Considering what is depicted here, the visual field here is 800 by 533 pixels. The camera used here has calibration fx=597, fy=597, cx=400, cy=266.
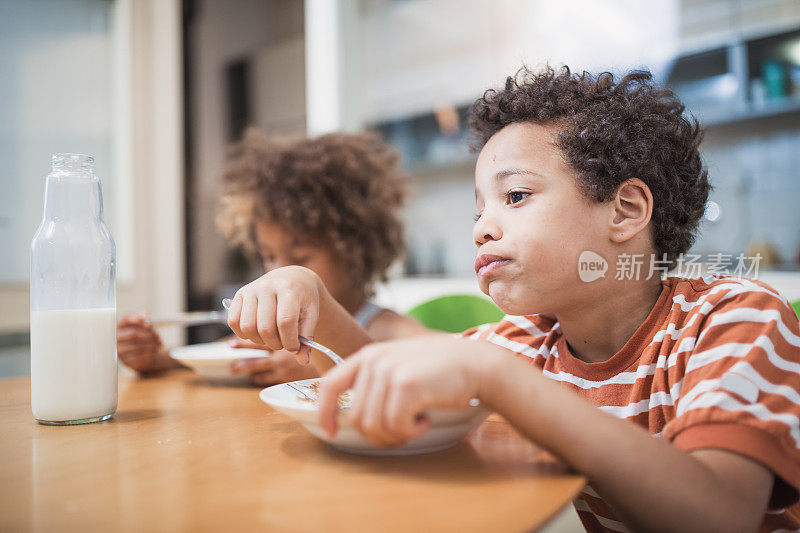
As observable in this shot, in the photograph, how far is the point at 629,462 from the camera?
0.45m

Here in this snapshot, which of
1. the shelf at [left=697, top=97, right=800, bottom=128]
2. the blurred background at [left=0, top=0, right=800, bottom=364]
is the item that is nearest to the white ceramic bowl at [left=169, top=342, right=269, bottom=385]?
the blurred background at [left=0, top=0, right=800, bottom=364]

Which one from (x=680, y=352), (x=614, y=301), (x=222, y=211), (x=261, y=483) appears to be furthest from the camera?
(x=222, y=211)

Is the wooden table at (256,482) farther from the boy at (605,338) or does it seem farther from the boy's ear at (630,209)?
the boy's ear at (630,209)

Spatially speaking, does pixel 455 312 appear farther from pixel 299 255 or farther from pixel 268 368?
pixel 268 368

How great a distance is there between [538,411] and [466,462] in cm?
7

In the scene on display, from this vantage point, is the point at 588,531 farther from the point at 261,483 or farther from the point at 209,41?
the point at 209,41

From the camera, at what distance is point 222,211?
182cm

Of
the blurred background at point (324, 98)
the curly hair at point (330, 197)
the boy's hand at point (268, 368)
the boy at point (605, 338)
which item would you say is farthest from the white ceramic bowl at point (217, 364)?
the blurred background at point (324, 98)

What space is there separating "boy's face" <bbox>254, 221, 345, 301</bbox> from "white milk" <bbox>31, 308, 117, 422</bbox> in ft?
2.48

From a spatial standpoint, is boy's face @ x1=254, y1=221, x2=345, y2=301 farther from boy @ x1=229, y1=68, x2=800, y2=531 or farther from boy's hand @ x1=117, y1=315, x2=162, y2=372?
boy @ x1=229, y1=68, x2=800, y2=531

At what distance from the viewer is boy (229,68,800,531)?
447mm

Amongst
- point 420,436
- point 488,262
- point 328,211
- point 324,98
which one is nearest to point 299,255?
point 328,211

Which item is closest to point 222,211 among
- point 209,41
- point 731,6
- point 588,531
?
point 209,41

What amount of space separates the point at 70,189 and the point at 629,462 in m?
0.62
